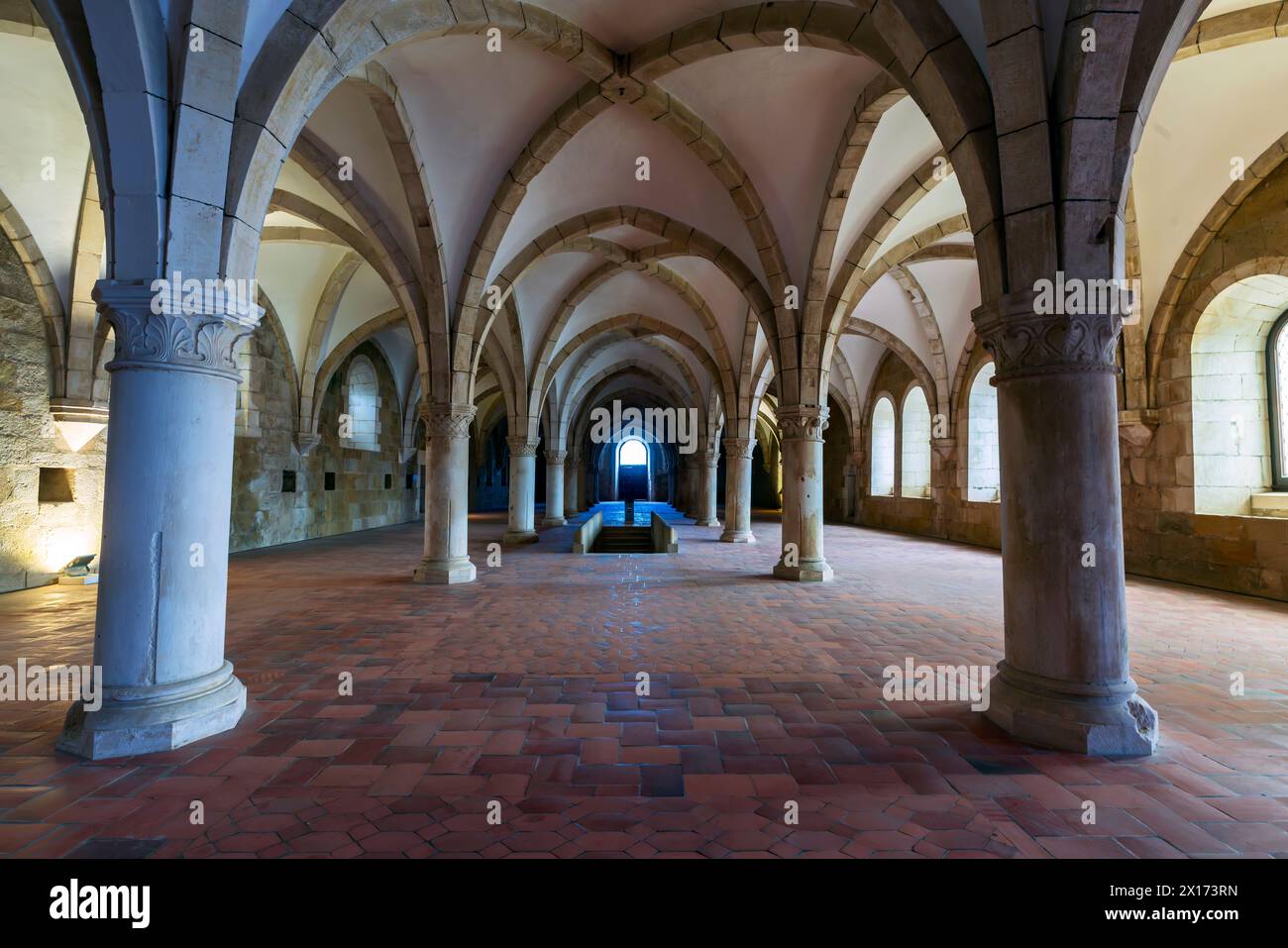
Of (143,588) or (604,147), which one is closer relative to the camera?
(143,588)

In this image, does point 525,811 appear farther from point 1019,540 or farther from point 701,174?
point 701,174

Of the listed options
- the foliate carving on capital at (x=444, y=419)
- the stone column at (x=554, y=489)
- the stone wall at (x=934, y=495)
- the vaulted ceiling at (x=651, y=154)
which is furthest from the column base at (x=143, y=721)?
the stone column at (x=554, y=489)

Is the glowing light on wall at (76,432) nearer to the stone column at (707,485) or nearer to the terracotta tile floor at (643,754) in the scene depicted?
the terracotta tile floor at (643,754)

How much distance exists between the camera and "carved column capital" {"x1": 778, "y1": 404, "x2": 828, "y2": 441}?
26.6ft

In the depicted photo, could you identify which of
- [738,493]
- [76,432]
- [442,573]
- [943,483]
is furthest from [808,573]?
[76,432]

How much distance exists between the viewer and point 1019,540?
3230 mm

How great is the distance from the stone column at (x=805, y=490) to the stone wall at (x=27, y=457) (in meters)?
9.62

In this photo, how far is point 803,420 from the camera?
8.11 m

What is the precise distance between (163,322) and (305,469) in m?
11.9

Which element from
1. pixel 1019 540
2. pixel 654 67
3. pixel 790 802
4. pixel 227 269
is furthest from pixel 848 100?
pixel 790 802

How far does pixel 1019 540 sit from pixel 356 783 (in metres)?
3.49

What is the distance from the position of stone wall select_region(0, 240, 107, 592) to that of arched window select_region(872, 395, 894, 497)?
59.5 ft

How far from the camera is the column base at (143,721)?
2835mm
